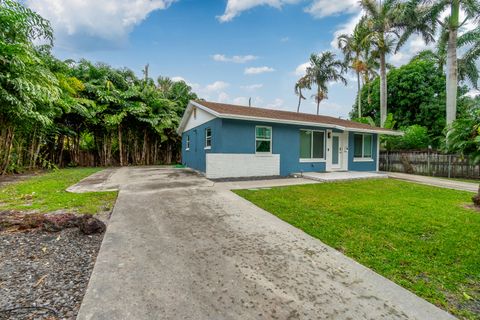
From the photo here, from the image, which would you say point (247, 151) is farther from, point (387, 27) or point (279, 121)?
point (387, 27)

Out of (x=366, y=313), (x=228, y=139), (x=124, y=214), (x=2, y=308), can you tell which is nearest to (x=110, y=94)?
(x=228, y=139)

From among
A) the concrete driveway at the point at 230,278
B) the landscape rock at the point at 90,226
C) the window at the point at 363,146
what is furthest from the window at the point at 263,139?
the landscape rock at the point at 90,226

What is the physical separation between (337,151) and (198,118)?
7457 millimetres

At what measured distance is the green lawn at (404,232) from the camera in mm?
2340

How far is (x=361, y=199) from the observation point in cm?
602

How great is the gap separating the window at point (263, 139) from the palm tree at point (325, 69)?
1649 cm

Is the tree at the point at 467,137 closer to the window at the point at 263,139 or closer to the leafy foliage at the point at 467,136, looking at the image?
the leafy foliage at the point at 467,136

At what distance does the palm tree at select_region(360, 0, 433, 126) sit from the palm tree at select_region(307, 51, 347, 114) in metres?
5.27

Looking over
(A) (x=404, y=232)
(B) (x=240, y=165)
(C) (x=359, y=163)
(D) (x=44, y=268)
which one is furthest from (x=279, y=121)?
(D) (x=44, y=268)

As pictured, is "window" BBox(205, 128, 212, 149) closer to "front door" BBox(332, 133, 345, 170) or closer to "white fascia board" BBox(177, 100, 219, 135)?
"white fascia board" BBox(177, 100, 219, 135)

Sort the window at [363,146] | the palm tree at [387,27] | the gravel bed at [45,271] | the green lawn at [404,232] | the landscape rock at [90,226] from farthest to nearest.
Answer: the palm tree at [387,27] < the window at [363,146] < the landscape rock at [90,226] < the green lawn at [404,232] < the gravel bed at [45,271]

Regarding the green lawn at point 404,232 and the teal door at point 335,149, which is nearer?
the green lawn at point 404,232

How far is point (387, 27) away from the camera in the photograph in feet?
53.6

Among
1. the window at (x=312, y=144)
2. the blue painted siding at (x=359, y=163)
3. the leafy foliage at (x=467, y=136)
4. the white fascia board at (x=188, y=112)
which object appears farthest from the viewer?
the blue painted siding at (x=359, y=163)
